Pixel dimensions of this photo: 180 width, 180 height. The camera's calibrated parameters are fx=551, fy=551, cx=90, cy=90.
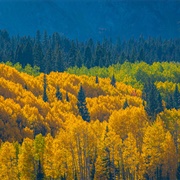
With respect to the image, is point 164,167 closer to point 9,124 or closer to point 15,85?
point 9,124

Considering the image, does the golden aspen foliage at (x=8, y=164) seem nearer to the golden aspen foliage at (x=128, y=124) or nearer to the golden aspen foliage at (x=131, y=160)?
the golden aspen foliage at (x=131, y=160)

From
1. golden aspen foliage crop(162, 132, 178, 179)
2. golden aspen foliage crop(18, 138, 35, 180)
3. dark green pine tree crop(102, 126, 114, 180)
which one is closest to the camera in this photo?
golden aspen foliage crop(18, 138, 35, 180)

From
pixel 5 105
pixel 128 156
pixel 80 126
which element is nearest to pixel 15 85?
pixel 5 105

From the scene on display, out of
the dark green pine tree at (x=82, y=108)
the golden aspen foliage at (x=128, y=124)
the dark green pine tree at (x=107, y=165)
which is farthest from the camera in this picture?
the dark green pine tree at (x=82, y=108)

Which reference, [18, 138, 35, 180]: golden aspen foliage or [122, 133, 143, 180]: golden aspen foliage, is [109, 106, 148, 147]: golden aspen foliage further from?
[18, 138, 35, 180]: golden aspen foliage

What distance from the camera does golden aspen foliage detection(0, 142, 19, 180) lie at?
103500 mm

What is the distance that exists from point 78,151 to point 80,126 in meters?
7.22

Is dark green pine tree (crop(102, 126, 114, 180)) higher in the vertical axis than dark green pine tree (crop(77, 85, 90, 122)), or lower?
lower

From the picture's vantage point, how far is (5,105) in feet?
492

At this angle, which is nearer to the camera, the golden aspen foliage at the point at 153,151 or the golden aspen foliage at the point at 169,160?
the golden aspen foliage at the point at 153,151

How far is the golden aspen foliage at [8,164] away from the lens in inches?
4075

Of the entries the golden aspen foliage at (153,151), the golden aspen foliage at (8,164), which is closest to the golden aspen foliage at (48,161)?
the golden aspen foliage at (8,164)

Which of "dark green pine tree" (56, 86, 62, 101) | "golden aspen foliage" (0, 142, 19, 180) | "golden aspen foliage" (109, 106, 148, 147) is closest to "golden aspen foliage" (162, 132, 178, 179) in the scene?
"golden aspen foliage" (109, 106, 148, 147)

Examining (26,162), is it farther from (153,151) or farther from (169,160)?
(169,160)
